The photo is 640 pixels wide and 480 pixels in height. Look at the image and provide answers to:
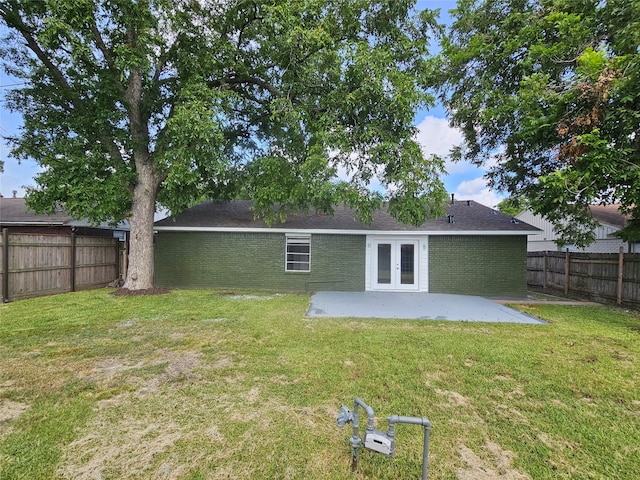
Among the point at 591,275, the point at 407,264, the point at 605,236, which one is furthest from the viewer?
the point at 605,236

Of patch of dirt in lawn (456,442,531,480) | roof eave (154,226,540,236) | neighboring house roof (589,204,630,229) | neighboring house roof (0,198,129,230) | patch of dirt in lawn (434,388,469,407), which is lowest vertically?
patch of dirt in lawn (434,388,469,407)

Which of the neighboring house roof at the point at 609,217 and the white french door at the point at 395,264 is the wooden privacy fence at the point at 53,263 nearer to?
the white french door at the point at 395,264

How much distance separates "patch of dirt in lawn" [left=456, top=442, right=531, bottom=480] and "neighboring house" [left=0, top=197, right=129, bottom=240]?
39.6 ft

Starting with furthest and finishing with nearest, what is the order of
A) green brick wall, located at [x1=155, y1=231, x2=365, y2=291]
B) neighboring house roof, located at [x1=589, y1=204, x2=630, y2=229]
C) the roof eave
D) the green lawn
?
neighboring house roof, located at [x1=589, y1=204, x2=630, y2=229] → green brick wall, located at [x1=155, y1=231, x2=365, y2=291] → the roof eave → the green lawn

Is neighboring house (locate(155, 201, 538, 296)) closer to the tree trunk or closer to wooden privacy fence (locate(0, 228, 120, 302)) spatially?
the tree trunk

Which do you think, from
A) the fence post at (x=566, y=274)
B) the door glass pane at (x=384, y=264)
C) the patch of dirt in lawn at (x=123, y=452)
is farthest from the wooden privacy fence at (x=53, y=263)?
the fence post at (x=566, y=274)

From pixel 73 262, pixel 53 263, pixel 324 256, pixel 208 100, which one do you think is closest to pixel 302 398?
pixel 208 100

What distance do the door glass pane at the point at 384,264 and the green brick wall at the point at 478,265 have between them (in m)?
1.46

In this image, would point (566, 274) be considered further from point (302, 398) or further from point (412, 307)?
point (302, 398)

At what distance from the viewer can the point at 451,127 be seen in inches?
447

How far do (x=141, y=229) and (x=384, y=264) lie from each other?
26.7 feet

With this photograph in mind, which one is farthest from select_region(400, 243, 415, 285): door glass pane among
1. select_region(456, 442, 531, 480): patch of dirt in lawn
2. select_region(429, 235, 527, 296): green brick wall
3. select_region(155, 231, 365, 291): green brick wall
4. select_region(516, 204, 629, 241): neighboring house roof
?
select_region(456, 442, 531, 480): patch of dirt in lawn

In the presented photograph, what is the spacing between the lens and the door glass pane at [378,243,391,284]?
10.9m

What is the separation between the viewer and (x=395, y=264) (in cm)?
1094
